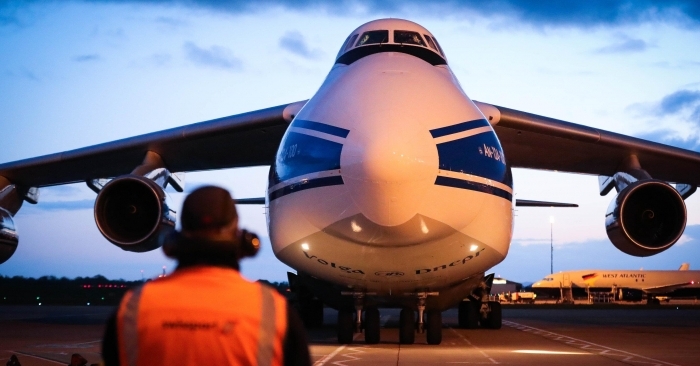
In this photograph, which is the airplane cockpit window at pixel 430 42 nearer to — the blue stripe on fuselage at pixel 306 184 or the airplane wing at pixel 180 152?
the airplane wing at pixel 180 152

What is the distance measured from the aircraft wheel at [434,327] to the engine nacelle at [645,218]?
258 centimetres

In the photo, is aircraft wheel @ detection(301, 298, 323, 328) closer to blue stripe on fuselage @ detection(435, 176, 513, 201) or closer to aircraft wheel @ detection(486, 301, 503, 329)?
aircraft wheel @ detection(486, 301, 503, 329)

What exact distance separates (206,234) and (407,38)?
336 inches

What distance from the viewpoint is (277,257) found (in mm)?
9562

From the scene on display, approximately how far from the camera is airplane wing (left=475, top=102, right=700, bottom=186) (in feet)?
39.4

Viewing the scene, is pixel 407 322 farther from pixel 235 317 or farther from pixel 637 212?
pixel 235 317

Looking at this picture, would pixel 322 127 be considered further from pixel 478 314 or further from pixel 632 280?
pixel 632 280

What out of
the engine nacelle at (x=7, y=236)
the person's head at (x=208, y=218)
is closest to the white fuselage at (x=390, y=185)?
the engine nacelle at (x=7, y=236)

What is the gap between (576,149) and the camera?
12.9m

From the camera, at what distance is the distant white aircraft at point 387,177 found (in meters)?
7.98

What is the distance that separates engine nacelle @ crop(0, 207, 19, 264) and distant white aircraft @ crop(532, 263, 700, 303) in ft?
173

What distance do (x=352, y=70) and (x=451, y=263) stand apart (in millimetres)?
2381

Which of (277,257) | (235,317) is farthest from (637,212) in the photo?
(235,317)

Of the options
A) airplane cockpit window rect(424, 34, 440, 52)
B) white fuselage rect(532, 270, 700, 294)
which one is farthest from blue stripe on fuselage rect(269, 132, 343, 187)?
white fuselage rect(532, 270, 700, 294)
